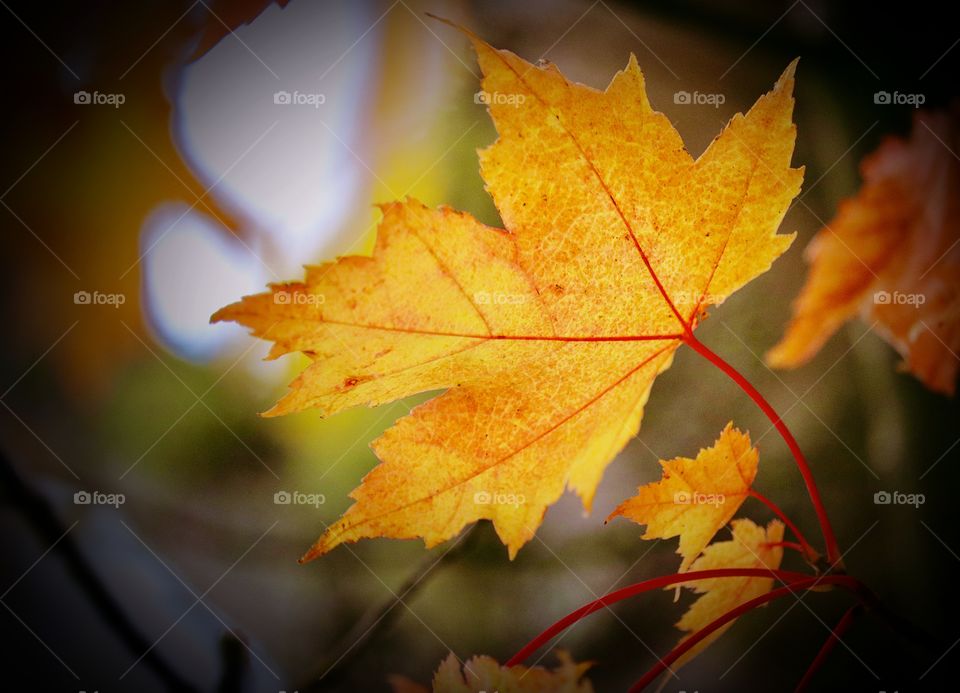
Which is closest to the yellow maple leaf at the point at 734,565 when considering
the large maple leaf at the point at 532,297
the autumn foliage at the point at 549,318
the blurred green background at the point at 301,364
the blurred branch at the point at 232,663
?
the autumn foliage at the point at 549,318

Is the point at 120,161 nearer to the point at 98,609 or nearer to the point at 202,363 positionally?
the point at 202,363

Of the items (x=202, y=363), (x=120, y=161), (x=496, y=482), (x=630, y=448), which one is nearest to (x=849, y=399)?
(x=630, y=448)

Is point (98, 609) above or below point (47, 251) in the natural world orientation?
below

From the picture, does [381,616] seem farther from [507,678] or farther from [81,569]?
[81,569]

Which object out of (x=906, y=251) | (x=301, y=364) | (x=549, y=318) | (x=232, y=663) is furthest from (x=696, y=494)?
(x=232, y=663)

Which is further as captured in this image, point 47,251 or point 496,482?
point 47,251

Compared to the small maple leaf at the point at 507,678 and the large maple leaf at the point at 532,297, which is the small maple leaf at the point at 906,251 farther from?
the small maple leaf at the point at 507,678
